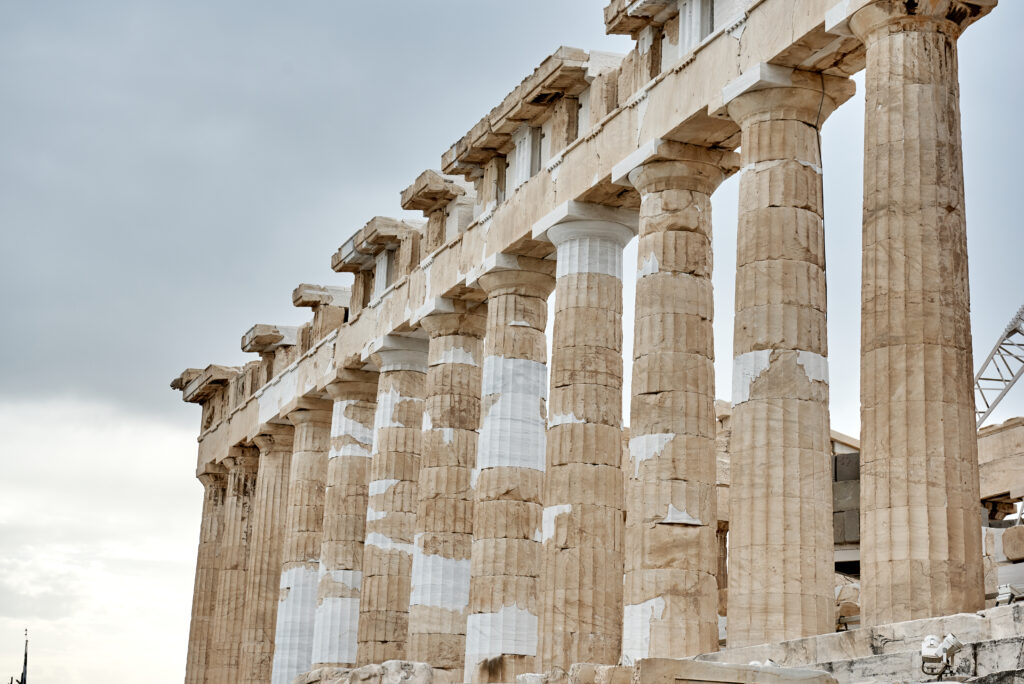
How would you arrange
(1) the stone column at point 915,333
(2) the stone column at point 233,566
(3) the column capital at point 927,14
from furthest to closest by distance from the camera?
(2) the stone column at point 233,566 → (3) the column capital at point 927,14 → (1) the stone column at point 915,333

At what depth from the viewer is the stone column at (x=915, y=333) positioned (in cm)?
1925

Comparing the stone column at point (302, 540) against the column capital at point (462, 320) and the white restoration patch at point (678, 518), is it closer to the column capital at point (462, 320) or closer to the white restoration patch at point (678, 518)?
the column capital at point (462, 320)

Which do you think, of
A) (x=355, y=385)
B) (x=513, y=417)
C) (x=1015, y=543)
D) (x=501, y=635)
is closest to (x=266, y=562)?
(x=355, y=385)

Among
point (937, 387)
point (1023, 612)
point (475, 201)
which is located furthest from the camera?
point (475, 201)

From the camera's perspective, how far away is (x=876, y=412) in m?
20.2

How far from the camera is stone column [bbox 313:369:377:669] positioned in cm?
3884

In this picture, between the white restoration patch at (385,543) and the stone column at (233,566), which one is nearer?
the white restoration patch at (385,543)

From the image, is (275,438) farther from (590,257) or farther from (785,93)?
(785,93)

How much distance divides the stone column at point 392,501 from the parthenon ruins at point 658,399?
0.07 metres

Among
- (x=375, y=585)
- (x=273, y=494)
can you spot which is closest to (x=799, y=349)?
(x=375, y=585)

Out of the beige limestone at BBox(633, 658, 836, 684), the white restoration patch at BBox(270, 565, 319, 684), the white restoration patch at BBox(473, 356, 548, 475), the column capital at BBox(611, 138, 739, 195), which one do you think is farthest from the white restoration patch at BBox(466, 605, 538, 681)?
the beige limestone at BBox(633, 658, 836, 684)

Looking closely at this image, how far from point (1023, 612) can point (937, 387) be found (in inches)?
167

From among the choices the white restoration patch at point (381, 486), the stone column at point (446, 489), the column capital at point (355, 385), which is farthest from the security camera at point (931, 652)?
the column capital at point (355, 385)

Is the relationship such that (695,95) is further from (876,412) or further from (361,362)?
(361,362)
